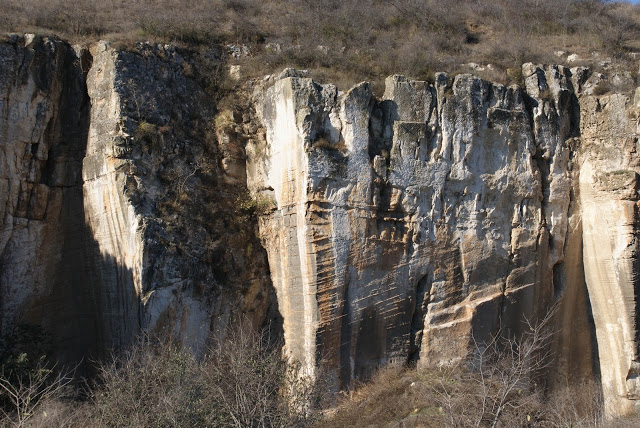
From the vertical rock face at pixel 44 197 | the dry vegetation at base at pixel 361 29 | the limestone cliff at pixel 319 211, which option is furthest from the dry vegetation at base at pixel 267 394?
the dry vegetation at base at pixel 361 29

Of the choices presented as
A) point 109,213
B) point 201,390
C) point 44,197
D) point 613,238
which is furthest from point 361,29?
point 201,390

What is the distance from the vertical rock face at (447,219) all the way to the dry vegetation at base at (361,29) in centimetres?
132

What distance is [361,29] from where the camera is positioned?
1653cm

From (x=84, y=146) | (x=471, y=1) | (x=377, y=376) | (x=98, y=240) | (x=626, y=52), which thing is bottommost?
(x=377, y=376)

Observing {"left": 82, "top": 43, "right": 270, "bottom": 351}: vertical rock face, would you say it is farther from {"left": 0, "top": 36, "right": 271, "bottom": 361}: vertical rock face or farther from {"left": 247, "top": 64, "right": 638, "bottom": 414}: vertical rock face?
{"left": 247, "top": 64, "right": 638, "bottom": 414}: vertical rock face

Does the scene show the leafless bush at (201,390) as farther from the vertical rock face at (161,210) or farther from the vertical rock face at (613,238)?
the vertical rock face at (613,238)

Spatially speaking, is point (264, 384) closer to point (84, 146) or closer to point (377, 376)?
point (377, 376)

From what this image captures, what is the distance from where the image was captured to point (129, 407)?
409 inches

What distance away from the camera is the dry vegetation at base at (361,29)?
1450 cm

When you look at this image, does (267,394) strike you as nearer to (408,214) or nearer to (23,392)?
(23,392)

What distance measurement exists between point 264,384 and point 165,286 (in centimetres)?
232

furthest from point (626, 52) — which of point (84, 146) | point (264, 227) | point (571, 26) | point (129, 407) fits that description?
point (129, 407)

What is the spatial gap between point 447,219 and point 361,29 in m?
5.61

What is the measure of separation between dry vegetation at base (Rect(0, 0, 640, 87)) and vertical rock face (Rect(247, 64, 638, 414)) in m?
1.32
